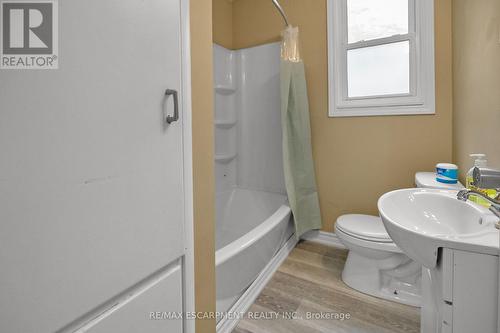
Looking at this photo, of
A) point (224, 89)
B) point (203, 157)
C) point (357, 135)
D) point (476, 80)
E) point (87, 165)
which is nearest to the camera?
point (87, 165)

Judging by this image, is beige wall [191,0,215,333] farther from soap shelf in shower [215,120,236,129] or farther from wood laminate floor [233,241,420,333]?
soap shelf in shower [215,120,236,129]

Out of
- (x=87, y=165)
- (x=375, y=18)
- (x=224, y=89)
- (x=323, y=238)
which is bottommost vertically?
(x=323, y=238)

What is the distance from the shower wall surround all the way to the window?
1.88 feet

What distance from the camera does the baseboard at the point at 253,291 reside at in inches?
49.1

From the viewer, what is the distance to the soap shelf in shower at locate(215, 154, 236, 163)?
95.8 inches

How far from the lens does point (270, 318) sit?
134 cm

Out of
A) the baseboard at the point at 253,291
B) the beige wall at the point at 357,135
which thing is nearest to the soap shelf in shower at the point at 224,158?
the beige wall at the point at 357,135

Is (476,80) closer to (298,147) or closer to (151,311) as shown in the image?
(298,147)

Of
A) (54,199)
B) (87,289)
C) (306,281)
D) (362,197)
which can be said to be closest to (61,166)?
(54,199)

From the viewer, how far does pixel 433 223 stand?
942 mm

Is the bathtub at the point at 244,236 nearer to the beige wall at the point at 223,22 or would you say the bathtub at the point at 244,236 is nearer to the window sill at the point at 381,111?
the window sill at the point at 381,111

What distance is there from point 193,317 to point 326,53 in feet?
7.06

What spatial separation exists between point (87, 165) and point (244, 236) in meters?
1.09

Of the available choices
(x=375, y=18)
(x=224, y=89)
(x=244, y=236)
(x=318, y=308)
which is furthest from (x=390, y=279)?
(x=224, y=89)
